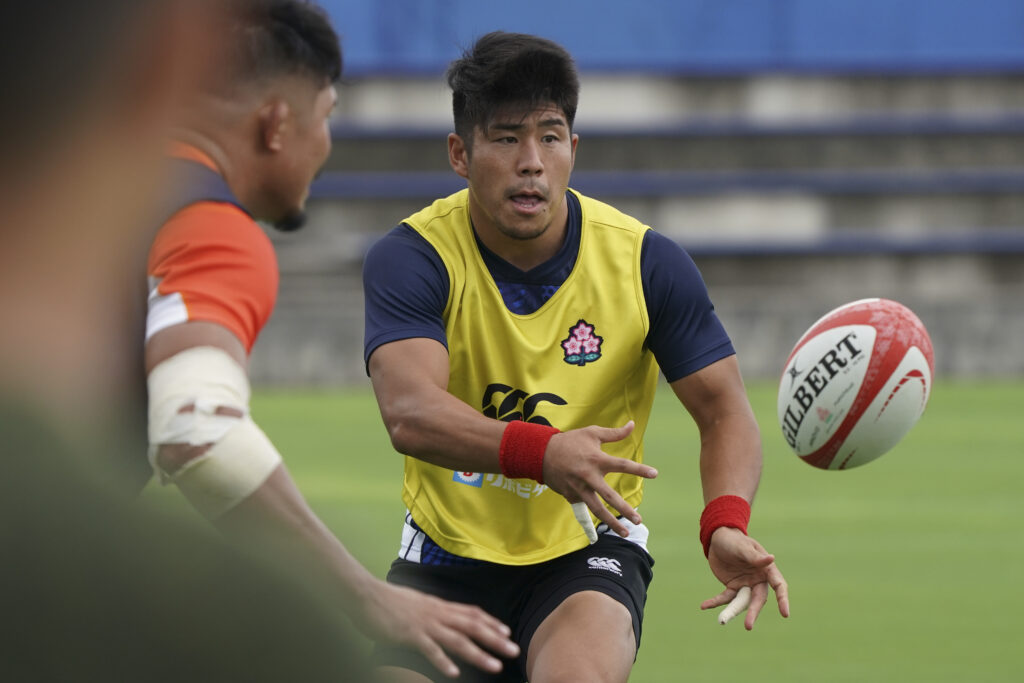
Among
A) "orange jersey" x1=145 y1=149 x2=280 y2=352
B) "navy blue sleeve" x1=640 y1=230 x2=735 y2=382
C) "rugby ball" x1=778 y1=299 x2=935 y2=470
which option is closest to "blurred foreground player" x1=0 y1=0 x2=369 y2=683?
"orange jersey" x1=145 y1=149 x2=280 y2=352

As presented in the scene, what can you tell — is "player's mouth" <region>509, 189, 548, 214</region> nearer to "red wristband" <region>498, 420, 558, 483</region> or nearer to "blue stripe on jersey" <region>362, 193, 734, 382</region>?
"blue stripe on jersey" <region>362, 193, 734, 382</region>

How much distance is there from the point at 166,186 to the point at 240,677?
3.00ft

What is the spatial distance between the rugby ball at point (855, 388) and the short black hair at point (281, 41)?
8.34ft

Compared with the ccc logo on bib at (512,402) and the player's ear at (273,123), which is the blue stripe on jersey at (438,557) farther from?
the player's ear at (273,123)

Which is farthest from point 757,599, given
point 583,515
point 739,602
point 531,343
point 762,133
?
point 762,133

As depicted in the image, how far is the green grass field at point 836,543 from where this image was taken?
6.39m

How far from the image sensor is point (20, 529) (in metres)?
2.21

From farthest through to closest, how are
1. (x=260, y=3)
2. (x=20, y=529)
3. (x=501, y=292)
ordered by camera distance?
(x=501, y=292), (x=260, y=3), (x=20, y=529)

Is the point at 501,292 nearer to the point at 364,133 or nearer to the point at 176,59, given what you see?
the point at 176,59

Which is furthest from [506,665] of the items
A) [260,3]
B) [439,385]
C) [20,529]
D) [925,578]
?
[925,578]

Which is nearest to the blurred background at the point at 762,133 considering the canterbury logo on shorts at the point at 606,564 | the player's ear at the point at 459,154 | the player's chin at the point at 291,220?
the player's ear at the point at 459,154

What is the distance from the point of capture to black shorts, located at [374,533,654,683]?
452 cm

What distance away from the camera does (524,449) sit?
4066 mm

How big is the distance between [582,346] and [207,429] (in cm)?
213
